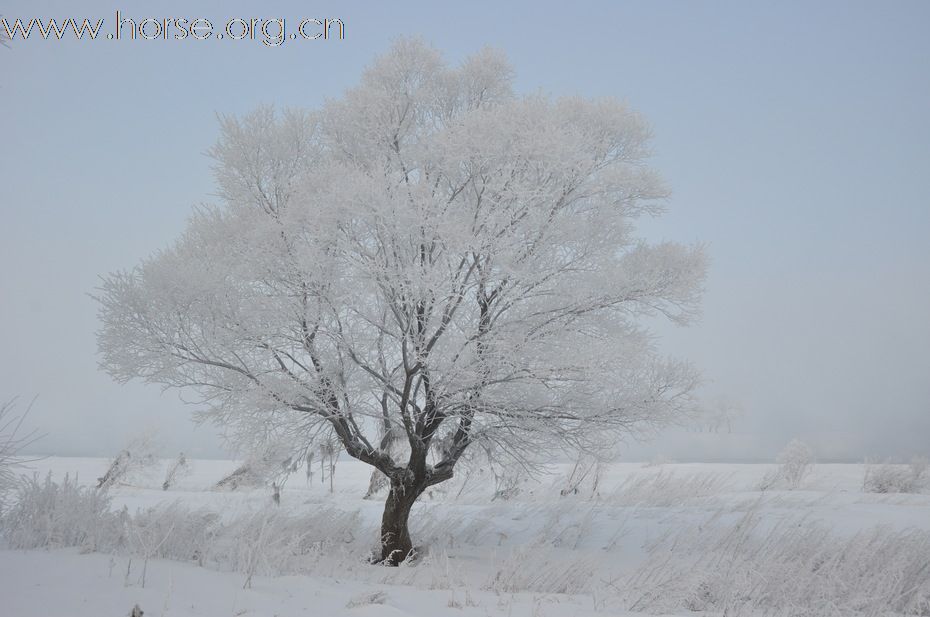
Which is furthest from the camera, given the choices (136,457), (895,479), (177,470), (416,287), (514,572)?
(177,470)

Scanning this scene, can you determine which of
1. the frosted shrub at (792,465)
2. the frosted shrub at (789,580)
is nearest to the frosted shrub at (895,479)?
the frosted shrub at (792,465)

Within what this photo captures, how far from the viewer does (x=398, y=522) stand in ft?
29.4

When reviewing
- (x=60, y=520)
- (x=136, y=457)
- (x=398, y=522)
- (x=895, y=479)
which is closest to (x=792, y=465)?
(x=895, y=479)

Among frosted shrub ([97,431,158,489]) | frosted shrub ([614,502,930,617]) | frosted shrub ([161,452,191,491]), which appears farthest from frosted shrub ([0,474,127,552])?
frosted shrub ([97,431,158,489])

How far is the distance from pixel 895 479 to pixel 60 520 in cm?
1770

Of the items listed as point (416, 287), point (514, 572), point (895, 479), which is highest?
point (416, 287)

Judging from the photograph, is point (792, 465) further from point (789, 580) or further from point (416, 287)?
point (416, 287)

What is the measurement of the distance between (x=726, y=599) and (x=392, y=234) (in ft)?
16.0

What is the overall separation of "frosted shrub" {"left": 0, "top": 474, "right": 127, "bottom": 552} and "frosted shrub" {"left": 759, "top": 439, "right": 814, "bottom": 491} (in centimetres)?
1697

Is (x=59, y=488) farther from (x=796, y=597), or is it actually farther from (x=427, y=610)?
(x=796, y=597)

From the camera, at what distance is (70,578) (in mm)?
4133

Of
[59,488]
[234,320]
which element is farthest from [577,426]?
[59,488]

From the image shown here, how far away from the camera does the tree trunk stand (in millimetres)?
8891

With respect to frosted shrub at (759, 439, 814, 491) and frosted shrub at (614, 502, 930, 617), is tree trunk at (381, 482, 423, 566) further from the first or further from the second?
frosted shrub at (759, 439, 814, 491)
